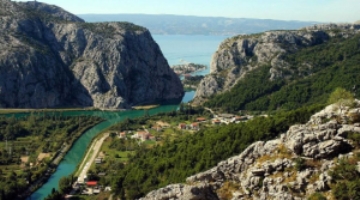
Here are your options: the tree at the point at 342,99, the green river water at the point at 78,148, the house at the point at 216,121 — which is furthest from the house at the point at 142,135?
the tree at the point at 342,99

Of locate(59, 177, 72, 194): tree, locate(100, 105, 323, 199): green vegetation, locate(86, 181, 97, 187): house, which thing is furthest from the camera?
locate(86, 181, 97, 187): house

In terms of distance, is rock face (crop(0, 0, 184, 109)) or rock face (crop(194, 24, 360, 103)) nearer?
rock face (crop(0, 0, 184, 109))

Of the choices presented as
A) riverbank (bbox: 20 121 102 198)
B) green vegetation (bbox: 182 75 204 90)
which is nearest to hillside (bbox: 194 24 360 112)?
green vegetation (bbox: 182 75 204 90)

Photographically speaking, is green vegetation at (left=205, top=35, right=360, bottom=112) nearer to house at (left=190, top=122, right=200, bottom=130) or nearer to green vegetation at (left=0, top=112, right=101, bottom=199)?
house at (left=190, top=122, right=200, bottom=130)

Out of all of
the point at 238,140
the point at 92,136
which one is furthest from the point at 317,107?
the point at 92,136

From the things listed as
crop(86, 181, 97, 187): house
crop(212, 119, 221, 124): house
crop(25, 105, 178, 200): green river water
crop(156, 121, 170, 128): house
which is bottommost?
crop(25, 105, 178, 200): green river water

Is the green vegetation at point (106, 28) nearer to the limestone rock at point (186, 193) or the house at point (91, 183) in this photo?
the house at point (91, 183)

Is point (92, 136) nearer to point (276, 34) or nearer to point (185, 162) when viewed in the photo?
point (185, 162)
